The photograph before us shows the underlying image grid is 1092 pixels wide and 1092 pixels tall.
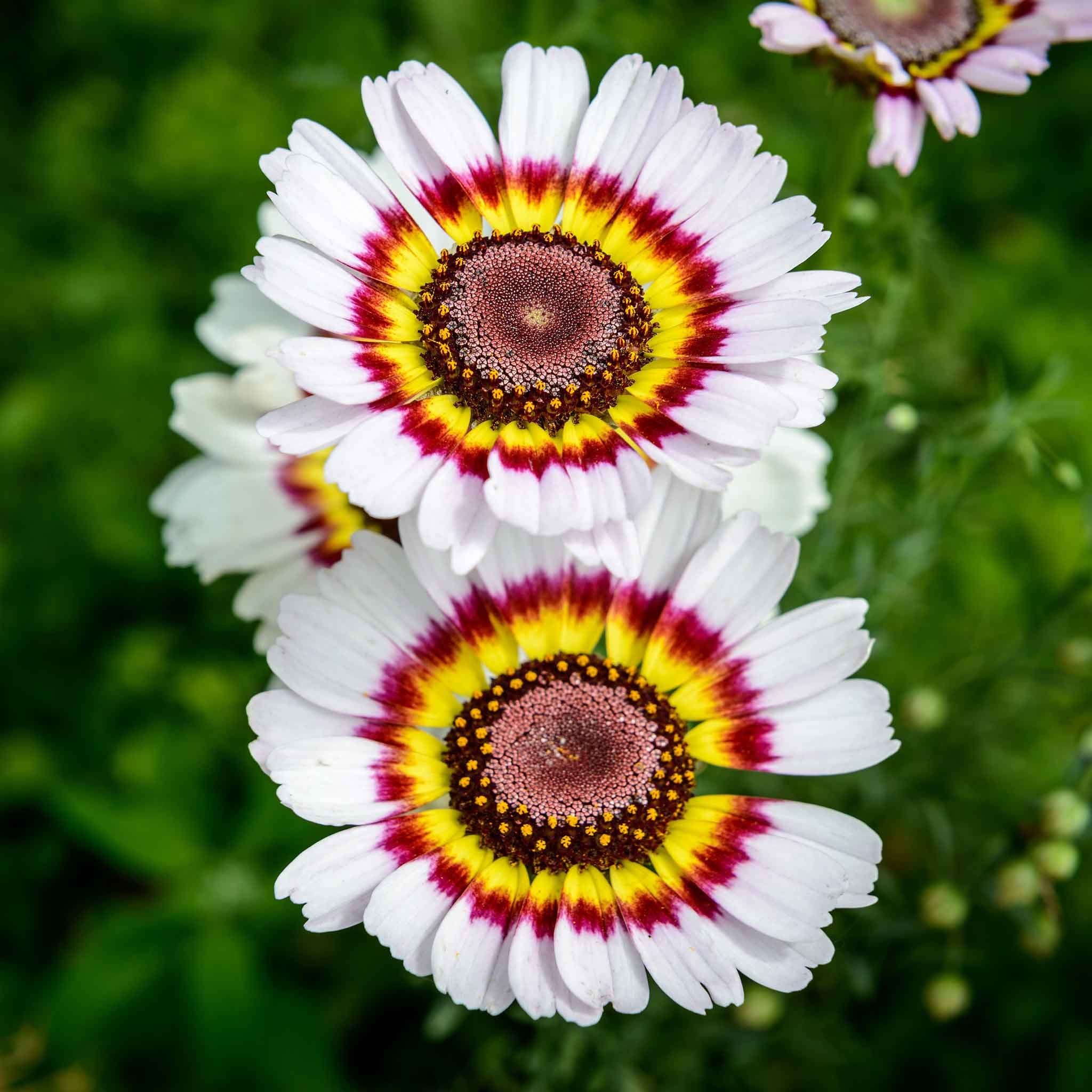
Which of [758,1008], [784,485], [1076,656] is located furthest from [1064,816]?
[784,485]

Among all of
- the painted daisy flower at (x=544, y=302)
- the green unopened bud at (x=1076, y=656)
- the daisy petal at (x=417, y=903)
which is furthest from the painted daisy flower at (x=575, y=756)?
the green unopened bud at (x=1076, y=656)

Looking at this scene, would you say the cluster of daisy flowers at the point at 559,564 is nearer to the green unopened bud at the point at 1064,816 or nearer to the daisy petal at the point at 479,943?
the daisy petal at the point at 479,943

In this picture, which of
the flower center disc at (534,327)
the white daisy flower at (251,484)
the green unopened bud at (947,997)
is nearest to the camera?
the flower center disc at (534,327)

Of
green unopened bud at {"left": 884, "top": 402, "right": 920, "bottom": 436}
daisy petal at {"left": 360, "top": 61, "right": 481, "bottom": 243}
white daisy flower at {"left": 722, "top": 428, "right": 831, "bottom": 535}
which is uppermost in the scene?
daisy petal at {"left": 360, "top": 61, "right": 481, "bottom": 243}

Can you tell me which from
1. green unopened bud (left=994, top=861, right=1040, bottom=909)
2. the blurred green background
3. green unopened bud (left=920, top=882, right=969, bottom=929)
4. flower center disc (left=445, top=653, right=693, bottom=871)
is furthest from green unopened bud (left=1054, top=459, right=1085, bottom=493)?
flower center disc (left=445, top=653, right=693, bottom=871)

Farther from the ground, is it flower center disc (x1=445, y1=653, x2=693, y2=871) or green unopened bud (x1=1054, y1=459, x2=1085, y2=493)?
green unopened bud (x1=1054, y1=459, x2=1085, y2=493)

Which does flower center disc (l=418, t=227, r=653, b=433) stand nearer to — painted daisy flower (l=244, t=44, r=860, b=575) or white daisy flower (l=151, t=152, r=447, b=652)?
painted daisy flower (l=244, t=44, r=860, b=575)

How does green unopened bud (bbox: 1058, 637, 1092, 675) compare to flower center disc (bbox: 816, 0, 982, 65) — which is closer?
flower center disc (bbox: 816, 0, 982, 65)

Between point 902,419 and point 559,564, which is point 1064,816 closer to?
point 902,419
